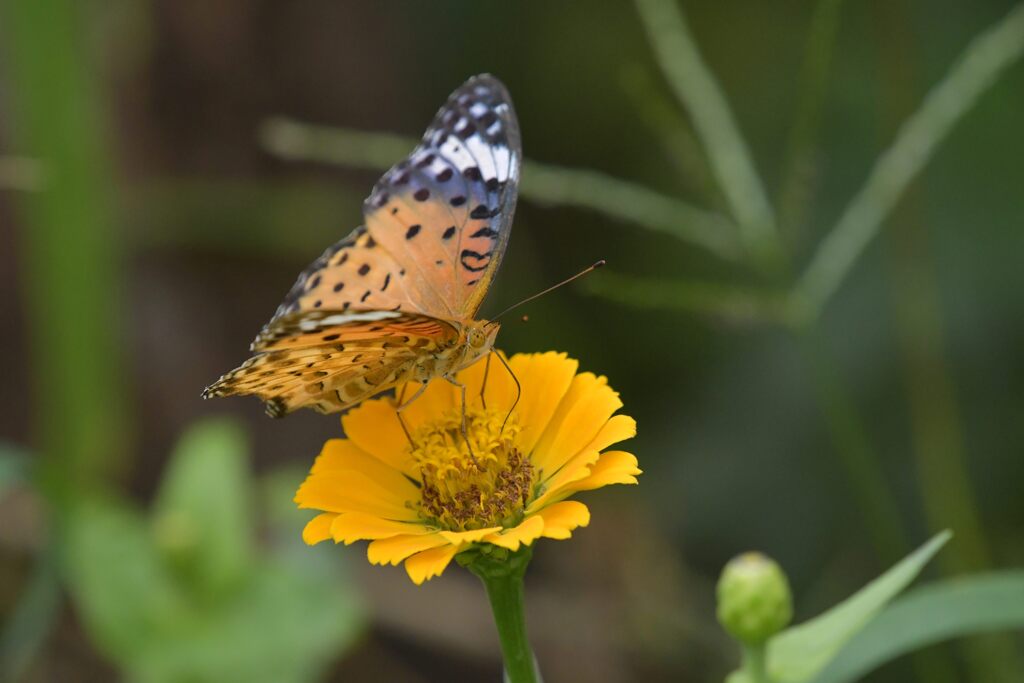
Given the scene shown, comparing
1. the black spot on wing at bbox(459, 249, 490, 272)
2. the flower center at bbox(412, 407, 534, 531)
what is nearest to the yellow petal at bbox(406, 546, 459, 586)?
the flower center at bbox(412, 407, 534, 531)

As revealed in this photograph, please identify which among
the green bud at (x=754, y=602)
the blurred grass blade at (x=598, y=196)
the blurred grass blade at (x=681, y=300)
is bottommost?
the green bud at (x=754, y=602)

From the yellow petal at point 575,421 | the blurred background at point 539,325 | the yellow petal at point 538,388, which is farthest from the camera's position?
the blurred background at point 539,325

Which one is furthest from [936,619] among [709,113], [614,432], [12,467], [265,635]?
[12,467]

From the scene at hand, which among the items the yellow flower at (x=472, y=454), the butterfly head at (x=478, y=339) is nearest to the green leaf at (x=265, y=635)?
the yellow flower at (x=472, y=454)

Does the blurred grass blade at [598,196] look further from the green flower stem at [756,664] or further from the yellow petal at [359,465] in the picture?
the green flower stem at [756,664]

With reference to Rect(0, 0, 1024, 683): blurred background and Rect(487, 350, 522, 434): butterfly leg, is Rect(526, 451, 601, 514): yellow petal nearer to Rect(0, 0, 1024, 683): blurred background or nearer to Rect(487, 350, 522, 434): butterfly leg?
Rect(487, 350, 522, 434): butterfly leg

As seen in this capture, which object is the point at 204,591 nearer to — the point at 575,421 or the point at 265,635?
the point at 265,635

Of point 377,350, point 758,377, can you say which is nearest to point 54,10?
point 377,350

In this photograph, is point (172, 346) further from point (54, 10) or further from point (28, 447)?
point (54, 10)

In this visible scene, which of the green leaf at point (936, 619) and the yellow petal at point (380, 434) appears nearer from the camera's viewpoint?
the green leaf at point (936, 619)
